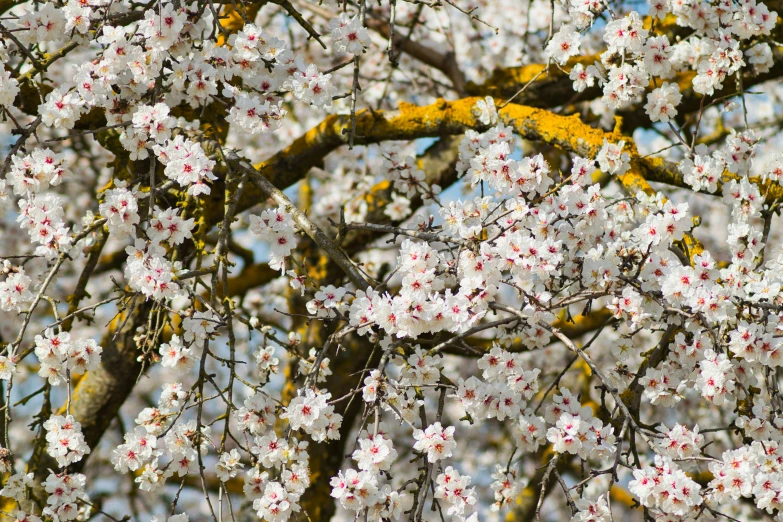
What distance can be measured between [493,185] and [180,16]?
120cm

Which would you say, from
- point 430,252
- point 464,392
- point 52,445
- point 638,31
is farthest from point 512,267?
point 52,445

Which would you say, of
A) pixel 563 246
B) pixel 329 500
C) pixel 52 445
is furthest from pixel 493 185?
pixel 329 500

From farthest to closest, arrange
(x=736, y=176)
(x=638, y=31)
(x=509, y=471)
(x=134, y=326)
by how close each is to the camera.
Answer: (x=134, y=326)
(x=736, y=176)
(x=638, y=31)
(x=509, y=471)

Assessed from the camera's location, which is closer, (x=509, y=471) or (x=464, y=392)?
(x=464, y=392)

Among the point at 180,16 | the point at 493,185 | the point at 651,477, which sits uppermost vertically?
the point at 180,16

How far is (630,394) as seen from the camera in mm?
2877

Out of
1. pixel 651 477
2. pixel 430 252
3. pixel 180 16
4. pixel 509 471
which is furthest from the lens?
pixel 509 471

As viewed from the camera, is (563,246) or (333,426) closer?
(333,426)

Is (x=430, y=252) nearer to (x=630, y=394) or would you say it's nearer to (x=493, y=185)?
(x=493, y=185)

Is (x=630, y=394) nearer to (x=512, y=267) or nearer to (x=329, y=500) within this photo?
(x=512, y=267)

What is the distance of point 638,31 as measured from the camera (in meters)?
3.07

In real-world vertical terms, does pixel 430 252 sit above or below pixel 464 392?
above

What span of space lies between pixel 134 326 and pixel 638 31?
2.78 metres

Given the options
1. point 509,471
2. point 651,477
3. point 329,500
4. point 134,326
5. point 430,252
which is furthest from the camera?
point 329,500
